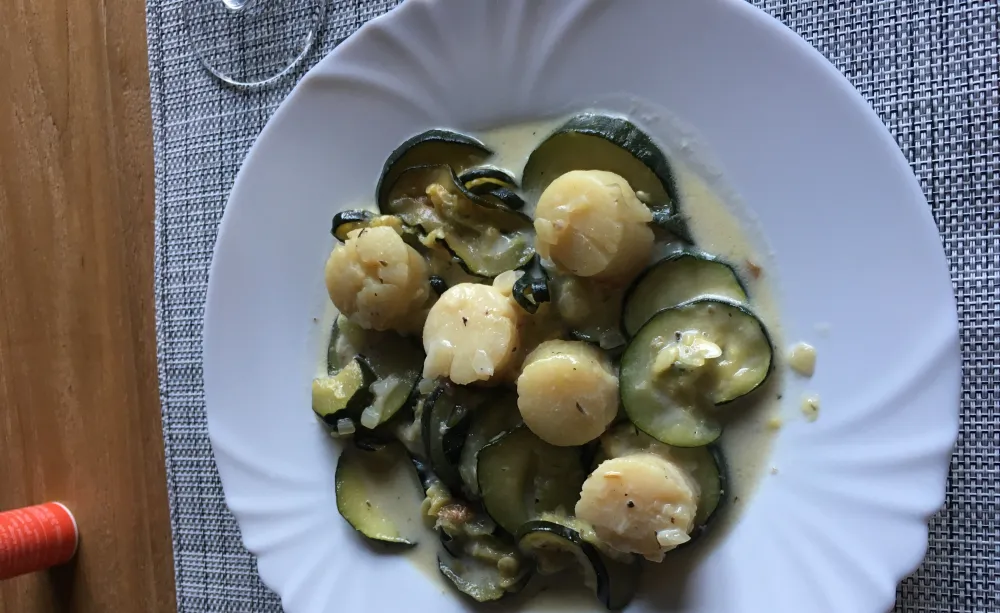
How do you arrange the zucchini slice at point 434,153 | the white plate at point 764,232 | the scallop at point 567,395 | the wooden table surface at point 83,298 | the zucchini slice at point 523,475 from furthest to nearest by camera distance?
the wooden table surface at point 83,298 → the zucchini slice at point 434,153 → the zucchini slice at point 523,475 → the scallop at point 567,395 → the white plate at point 764,232

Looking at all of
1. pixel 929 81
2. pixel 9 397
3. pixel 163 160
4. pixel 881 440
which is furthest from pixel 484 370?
pixel 9 397

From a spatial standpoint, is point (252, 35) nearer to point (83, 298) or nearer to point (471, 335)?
point (83, 298)

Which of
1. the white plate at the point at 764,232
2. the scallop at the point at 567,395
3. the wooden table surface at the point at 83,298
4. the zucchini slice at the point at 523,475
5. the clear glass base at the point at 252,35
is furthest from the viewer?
the wooden table surface at the point at 83,298

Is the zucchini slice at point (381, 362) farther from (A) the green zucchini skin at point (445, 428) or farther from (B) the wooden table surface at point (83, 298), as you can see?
(B) the wooden table surface at point (83, 298)

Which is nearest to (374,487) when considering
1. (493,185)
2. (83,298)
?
(493,185)

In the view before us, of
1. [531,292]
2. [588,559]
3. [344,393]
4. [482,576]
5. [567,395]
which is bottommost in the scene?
[482,576]

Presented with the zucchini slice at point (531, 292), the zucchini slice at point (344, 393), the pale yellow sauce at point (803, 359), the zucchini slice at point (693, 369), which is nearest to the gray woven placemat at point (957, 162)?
the pale yellow sauce at point (803, 359)
